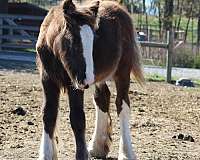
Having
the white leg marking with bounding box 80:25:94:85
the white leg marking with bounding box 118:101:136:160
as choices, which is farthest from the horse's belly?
the white leg marking with bounding box 118:101:136:160

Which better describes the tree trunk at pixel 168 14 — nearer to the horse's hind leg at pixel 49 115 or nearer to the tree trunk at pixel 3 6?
the tree trunk at pixel 3 6

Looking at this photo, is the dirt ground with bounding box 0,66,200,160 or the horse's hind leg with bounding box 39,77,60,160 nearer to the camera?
the horse's hind leg with bounding box 39,77,60,160

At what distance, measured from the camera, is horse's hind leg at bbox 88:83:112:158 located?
665cm

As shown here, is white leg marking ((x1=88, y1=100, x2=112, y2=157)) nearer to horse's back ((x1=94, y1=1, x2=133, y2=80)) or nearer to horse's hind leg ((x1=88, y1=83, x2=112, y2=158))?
horse's hind leg ((x1=88, y1=83, x2=112, y2=158))

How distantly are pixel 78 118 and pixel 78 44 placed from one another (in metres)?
0.82

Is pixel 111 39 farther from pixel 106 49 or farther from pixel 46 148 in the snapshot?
pixel 46 148

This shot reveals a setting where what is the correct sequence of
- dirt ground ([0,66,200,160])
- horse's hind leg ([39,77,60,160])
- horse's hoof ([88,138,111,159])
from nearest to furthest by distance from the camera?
horse's hind leg ([39,77,60,160])
horse's hoof ([88,138,111,159])
dirt ground ([0,66,200,160])

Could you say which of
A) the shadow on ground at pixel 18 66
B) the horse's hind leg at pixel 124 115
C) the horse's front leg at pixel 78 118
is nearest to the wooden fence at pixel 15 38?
the shadow on ground at pixel 18 66

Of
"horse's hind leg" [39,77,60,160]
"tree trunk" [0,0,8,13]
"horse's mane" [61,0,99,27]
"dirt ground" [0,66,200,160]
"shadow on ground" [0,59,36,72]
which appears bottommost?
"shadow on ground" [0,59,36,72]

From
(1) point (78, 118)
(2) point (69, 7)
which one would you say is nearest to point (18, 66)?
(1) point (78, 118)

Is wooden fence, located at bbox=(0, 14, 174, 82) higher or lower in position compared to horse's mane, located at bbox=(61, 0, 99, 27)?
lower

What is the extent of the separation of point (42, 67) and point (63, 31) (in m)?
0.63

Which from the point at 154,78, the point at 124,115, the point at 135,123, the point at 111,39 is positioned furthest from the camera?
the point at 154,78

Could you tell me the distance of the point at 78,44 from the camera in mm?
5027
